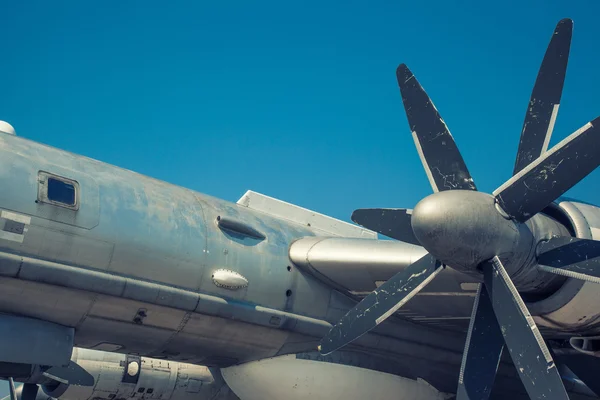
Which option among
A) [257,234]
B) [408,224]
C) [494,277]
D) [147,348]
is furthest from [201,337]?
[494,277]

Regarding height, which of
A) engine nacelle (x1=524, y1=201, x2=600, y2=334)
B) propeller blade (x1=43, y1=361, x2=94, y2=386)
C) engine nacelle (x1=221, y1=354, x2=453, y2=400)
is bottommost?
propeller blade (x1=43, y1=361, x2=94, y2=386)

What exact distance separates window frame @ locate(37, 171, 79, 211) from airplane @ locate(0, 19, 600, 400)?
0.04 metres

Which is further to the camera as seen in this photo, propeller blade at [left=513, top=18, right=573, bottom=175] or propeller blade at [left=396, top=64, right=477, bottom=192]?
propeller blade at [left=396, top=64, right=477, bottom=192]

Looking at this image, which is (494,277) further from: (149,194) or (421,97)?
(149,194)

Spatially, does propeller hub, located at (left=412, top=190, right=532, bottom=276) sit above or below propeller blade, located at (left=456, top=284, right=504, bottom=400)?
above

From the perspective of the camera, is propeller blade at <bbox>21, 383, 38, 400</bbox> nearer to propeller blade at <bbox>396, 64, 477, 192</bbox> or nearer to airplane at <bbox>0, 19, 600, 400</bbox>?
airplane at <bbox>0, 19, 600, 400</bbox>

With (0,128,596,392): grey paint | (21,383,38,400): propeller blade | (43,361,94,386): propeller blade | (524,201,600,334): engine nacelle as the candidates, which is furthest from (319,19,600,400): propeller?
(21,383,38,400): propeller blade

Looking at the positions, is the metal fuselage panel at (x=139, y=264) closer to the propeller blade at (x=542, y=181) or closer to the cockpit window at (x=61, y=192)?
the cockpit window at (x=61, y=192)

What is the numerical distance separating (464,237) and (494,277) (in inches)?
35.1

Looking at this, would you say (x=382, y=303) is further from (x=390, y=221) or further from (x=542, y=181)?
(x=542, y=181)

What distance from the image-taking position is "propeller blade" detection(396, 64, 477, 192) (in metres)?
10.8

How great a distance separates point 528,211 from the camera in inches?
399

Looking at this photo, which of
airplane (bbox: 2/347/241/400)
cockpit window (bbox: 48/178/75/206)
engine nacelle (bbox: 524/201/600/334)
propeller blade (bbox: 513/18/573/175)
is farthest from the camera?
airplane (bbox: 2/347/241/400)

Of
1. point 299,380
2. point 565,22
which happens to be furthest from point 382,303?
point 565,22
